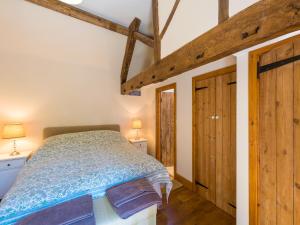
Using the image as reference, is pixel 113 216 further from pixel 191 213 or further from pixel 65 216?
pixel 191 213

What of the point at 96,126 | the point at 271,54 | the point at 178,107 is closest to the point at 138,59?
the point at 178,107

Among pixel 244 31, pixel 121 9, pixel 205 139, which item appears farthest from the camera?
pixel 121 9

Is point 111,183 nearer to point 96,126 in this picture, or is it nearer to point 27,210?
point 27,210

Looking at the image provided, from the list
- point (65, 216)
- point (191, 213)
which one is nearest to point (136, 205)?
point (65, 216)

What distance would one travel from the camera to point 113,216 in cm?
129

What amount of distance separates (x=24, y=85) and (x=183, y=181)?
331 cm

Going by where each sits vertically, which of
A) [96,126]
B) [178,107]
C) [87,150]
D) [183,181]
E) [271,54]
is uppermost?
[271,54]

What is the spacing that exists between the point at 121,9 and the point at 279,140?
2815 mm

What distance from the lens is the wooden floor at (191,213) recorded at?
181cm

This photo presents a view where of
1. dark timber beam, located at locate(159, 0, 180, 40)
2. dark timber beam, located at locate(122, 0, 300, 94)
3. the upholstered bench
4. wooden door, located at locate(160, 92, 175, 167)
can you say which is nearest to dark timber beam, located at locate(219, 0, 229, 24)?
dark timber beam, located at locate(122, 0, 300, 94)

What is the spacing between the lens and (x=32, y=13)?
2158 mm

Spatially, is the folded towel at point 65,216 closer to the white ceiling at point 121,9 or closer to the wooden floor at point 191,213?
the wooden floor at point 191,213

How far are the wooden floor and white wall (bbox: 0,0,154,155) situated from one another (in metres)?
2.11

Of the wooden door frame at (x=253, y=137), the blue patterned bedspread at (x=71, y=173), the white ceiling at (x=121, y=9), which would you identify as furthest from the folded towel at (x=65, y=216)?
the white ceiling at (x=121, y=9)
